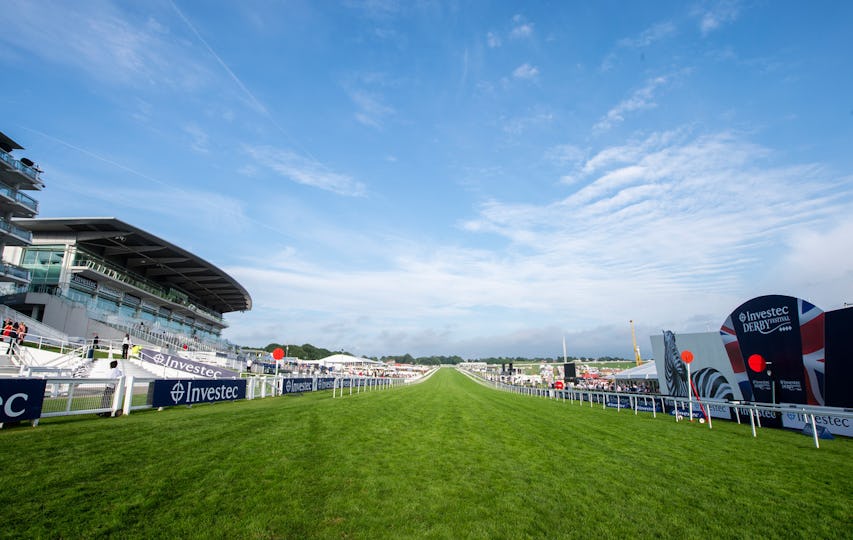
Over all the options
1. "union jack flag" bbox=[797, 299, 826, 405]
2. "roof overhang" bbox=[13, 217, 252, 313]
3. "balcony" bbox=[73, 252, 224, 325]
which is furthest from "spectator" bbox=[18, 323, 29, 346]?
"union jack flag" bbox=[797, 299, 826, 405]

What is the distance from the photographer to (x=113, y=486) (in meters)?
6.54

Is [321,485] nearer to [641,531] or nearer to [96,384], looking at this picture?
[641,531]

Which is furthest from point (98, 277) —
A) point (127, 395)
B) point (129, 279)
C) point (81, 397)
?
point (81, 397)

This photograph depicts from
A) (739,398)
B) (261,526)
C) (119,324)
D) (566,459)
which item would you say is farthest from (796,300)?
(119,324)

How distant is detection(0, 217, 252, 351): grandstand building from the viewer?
4588 centimetres

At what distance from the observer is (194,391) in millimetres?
19875

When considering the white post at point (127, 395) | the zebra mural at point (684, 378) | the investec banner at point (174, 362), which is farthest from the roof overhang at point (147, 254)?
the zebra mural at point (684, 378)

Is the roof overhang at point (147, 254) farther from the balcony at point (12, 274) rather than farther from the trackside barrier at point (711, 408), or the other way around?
the trackside barrier at point (711, 408)

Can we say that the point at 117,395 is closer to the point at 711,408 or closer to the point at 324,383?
the point at 324,383

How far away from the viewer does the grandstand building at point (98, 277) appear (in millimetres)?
45875

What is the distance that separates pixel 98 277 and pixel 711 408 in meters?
63.9

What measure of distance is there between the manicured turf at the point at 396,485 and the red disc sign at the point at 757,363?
616 centimetres

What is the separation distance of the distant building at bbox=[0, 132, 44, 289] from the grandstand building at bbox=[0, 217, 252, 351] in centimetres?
83

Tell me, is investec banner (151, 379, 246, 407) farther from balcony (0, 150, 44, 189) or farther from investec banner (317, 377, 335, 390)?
balcony (0, 150, 44, 189)
